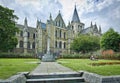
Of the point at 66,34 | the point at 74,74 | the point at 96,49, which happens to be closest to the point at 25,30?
the point at 66,34

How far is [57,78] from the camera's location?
1005 centimetres

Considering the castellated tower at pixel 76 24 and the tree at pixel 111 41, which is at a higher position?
the castellated tower at pixel 76 24

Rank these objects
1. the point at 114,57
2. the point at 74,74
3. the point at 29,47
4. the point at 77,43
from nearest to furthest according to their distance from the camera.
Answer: the point at 74,74 → the point at 114,57 → the point at 77,43 → the point at 29,47

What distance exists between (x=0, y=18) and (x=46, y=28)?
57.6 meters

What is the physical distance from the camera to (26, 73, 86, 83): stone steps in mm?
9445

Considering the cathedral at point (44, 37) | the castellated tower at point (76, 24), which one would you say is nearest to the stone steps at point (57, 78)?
the cathedral at point (44, 37)

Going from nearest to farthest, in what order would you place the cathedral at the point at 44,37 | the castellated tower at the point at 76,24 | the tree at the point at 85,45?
the tree at the point at 85,45 → the cathedral at the point at 44,37 → the castellated tower at the point at 76,24

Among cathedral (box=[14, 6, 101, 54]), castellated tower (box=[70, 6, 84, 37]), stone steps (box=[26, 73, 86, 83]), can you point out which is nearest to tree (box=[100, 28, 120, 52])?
cathedral (box=[14, 6, 101, 54])

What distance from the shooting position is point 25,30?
7812cm

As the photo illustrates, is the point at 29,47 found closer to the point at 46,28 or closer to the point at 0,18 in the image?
the point at 46,28

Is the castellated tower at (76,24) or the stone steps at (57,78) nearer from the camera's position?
the stone steps at (57,78)

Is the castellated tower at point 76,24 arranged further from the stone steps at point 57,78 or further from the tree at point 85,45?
the stone steps at point 57,78

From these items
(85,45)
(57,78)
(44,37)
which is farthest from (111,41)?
(57,78)

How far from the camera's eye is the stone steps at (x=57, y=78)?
9445mm
